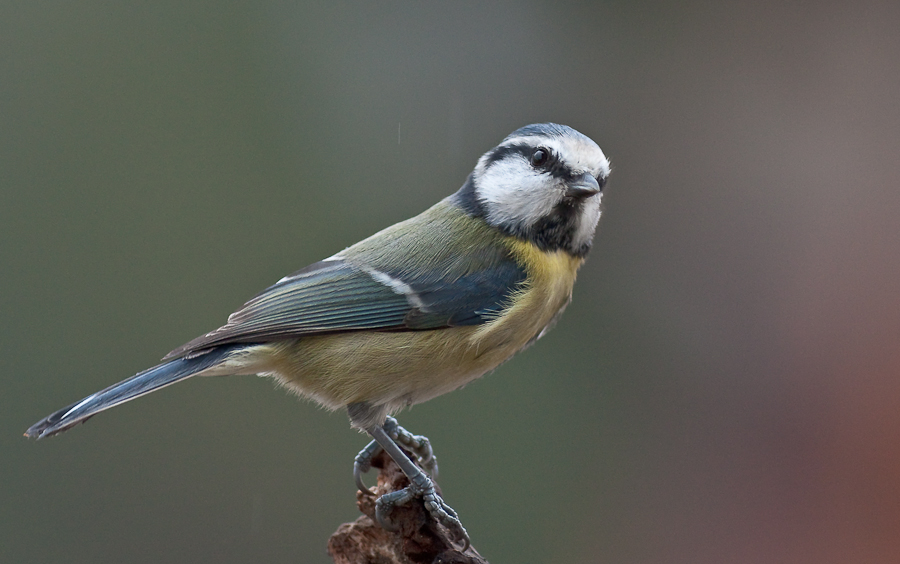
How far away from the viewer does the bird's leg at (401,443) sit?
5.44 feet

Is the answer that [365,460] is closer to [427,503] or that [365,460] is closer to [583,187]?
[427,503]

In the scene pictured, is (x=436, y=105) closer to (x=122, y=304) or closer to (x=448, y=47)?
(x=448, y=47)

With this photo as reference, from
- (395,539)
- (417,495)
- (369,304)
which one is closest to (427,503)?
(417,495)

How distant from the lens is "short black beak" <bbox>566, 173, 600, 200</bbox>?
1.45 meters

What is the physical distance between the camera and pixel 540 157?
1525 mm

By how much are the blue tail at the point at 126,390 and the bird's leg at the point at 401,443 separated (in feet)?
1.24

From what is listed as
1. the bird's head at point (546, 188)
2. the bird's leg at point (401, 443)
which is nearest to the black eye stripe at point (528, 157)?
the bird's head at point (546, 188)

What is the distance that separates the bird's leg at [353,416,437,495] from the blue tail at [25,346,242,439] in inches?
14.9

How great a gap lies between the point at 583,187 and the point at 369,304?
47cm

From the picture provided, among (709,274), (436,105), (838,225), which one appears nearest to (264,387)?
(436,105)

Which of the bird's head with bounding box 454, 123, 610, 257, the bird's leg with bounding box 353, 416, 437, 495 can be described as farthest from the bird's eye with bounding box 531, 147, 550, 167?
the bird's leg with bounding box 353, 416, 437, 495

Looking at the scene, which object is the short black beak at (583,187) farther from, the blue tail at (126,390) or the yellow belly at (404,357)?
the blue tail at (126,390)

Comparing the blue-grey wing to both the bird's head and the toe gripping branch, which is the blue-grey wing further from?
the toe gripping branch

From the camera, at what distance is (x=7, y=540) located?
2.35 metres
